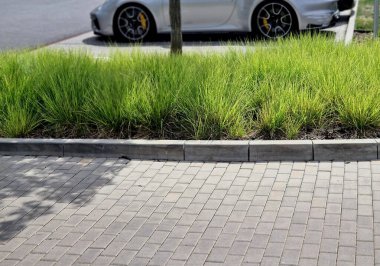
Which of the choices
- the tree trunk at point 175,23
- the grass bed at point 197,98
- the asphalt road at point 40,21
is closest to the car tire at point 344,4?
the tree trunk at point 175,23

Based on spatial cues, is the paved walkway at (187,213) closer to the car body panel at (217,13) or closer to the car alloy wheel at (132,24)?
the car body panel at (217,13)

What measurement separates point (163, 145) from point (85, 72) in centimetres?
190

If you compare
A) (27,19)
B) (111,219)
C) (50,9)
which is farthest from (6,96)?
(50,9)

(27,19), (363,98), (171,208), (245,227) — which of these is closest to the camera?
(245,227)

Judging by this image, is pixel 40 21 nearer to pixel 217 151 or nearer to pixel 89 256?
pixel 217 151

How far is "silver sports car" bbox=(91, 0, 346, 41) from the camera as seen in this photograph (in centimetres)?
1326

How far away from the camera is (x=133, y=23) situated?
563 inches

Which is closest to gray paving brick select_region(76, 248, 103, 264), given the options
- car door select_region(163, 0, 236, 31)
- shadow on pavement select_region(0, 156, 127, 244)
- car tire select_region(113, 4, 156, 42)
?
shadow on pavement select_region(0, 156, 127, 244)

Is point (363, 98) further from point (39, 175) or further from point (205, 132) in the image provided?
point (39, 175)

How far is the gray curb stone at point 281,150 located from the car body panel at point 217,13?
271 inches

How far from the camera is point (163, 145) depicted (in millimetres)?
7008

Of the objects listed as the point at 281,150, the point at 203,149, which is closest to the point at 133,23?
the point at 203,149

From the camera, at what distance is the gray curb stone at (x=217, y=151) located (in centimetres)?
685

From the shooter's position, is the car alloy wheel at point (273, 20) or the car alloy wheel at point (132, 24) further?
the car alloy wheel at point (132, 24)
